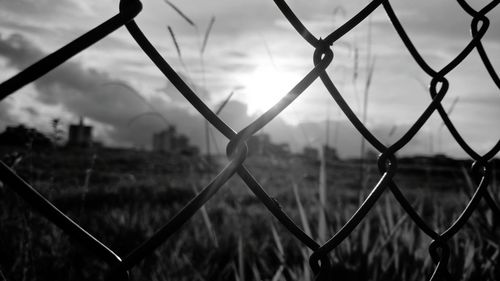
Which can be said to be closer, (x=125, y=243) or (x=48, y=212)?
(x=48, y=212)

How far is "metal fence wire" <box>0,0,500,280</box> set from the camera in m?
0.43

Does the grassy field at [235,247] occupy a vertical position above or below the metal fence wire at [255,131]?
below

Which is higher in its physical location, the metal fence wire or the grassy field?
the metal fence wire

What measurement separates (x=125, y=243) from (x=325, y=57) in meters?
2.10

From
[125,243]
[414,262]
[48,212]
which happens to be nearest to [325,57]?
[48,212]

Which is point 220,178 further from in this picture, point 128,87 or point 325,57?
point 128,87

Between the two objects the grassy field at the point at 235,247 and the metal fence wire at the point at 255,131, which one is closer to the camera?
the metal fence wire at the point at 255,131

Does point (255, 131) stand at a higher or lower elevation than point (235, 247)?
higher

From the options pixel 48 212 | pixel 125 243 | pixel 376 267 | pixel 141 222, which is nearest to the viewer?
pixel 48 212

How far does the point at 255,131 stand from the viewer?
0.58 metres

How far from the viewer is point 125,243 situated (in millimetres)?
2484

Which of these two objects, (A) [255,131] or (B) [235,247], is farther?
(B) [235,247]

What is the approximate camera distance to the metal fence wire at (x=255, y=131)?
43cm

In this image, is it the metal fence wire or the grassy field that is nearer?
the metal fence wire
